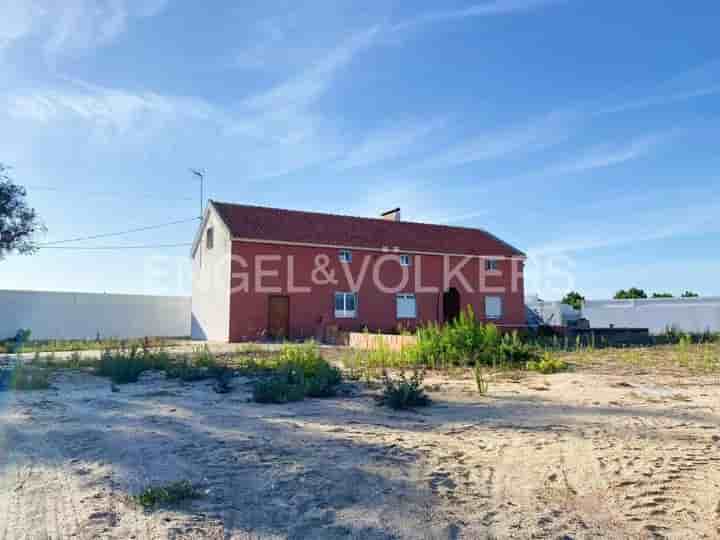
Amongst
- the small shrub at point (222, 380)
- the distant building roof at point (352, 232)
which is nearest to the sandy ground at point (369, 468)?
the small shrub at point (222, 380)

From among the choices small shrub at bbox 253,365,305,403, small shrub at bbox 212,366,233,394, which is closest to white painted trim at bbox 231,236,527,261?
small shrub at bbox 212,366,233,394

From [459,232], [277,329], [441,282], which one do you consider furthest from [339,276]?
[459,232]

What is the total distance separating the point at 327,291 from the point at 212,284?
207 inches

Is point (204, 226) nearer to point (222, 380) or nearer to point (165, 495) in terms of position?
point (222, 380)

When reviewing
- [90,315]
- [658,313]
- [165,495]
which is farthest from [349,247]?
[165,495]

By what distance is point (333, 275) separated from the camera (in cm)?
2583

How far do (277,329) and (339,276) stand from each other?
382cm

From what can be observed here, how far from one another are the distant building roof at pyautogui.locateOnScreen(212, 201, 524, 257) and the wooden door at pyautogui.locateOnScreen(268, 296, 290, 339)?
265 cm

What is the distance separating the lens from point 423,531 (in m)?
3.44

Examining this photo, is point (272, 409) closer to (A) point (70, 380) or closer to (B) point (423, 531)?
(B) point (423, 531)

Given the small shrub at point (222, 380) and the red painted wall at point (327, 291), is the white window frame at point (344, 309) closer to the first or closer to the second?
the red painted wall at point (327, 291)

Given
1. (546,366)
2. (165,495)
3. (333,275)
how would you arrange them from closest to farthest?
(165,495) < (546,366) < (333,275)

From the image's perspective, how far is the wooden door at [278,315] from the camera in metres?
24.2

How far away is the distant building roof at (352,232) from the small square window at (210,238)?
53.5 inches
